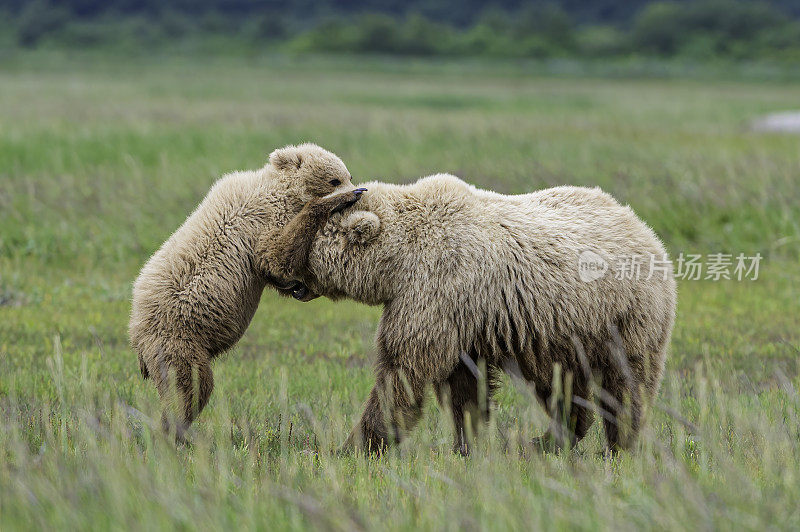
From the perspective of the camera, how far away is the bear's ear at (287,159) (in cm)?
482

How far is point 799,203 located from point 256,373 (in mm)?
6555

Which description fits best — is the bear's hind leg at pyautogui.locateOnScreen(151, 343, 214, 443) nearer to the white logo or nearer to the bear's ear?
the bear's ear

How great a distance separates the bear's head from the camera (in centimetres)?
477

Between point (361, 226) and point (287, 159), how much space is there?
1.87 feet

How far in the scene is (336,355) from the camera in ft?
22.3

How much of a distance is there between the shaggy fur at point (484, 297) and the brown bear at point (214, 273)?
169mm

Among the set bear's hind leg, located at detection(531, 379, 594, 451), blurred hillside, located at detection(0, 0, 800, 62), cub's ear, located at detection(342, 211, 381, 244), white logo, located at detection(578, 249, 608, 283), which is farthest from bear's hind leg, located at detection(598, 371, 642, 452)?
blurred hillside, located at detection(0, 0, 800, 62)

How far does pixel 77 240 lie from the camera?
9758 mm

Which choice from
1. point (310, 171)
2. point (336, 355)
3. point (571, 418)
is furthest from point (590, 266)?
point (336, 355)

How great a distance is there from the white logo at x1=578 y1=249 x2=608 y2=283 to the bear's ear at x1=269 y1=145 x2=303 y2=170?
56.1 inches

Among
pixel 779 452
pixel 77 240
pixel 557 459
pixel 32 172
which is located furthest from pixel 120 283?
pixel 779 452

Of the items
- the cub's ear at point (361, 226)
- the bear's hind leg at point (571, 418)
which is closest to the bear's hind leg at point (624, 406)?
the bear's hind leg at point (571, 418)

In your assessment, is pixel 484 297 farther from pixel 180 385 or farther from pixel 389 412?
pixel 180 385

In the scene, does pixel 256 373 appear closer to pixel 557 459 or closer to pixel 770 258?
pixel 557 459
